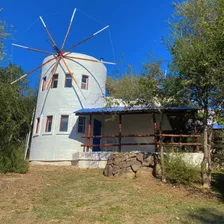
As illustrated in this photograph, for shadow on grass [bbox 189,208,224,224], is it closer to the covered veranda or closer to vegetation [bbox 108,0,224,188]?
vegetation [bbox 108,0,224,188]

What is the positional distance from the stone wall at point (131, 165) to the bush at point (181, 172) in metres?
1.27

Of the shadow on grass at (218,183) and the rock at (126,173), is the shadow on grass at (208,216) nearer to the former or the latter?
the shadow on grass at (218,183)

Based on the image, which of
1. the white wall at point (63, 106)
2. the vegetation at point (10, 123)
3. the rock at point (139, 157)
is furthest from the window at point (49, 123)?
the rock at point (139, 157)

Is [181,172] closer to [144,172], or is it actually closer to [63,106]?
[144,172]

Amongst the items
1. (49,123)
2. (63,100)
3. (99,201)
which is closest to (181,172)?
(99,201)

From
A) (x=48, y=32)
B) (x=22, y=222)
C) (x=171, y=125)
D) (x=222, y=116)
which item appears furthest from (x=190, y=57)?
(x=48, y=32)

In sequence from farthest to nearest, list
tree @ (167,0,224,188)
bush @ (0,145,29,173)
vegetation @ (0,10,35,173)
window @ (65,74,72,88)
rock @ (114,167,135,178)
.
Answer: window @ (65,74,72,88) → bush @ (0,145,29,173) → rock @ (114,167,135,178) → vegetation @ (0,10,35,173) → tree @ (167,0,224,188)

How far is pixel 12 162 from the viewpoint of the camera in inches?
532

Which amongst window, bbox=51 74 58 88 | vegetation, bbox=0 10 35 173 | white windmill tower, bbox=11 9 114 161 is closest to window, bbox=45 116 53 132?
white windmill tower, bbox=11 9 114 161

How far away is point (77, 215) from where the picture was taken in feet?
25.4

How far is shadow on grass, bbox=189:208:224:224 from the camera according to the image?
761cm

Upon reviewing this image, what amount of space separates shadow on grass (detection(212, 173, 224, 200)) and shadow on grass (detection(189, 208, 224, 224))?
91.2 inches

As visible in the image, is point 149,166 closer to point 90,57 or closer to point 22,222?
point 22,222

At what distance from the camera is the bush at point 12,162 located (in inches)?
520
